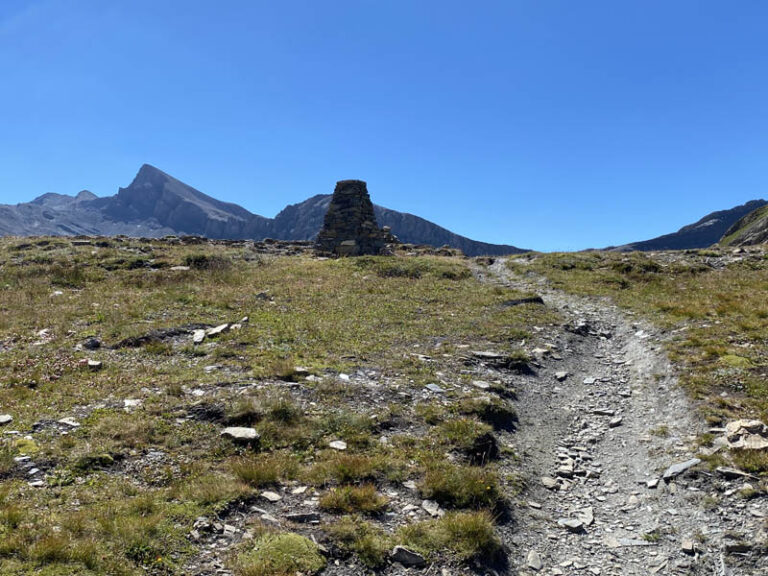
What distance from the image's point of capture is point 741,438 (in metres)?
9.36

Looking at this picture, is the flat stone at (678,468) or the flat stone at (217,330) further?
the flat stone at (217,330)

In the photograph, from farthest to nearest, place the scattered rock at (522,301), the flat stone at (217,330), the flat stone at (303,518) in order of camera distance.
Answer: the scattered rock at (522,301) < the flat stone at (217,330) < the flat stone at (303,518)

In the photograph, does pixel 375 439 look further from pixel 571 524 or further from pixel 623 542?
pixel 623 542

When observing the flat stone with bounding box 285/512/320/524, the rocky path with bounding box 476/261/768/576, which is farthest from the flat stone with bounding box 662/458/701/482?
the flat stone with bounding box 285/512/320/524

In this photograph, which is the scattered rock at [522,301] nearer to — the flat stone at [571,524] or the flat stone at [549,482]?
the flat stone at [549,482]

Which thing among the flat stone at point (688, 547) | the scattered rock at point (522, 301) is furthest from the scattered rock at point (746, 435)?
the scattered rock at point (522, 301)

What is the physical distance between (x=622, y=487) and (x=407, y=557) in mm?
4984

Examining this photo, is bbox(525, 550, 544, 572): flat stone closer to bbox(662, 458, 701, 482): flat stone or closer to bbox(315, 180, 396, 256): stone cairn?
bbox(662, 458, 701, 482): flat stone

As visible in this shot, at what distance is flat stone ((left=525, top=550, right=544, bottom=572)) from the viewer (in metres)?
7.04

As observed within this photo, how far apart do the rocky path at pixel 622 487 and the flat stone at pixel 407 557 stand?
1540 mm

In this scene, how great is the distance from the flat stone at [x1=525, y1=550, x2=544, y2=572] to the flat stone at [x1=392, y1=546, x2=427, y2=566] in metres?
1.68

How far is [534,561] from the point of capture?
7.14 metres

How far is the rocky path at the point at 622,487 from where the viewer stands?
7.06m

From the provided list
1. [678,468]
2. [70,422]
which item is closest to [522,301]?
[678,468]
